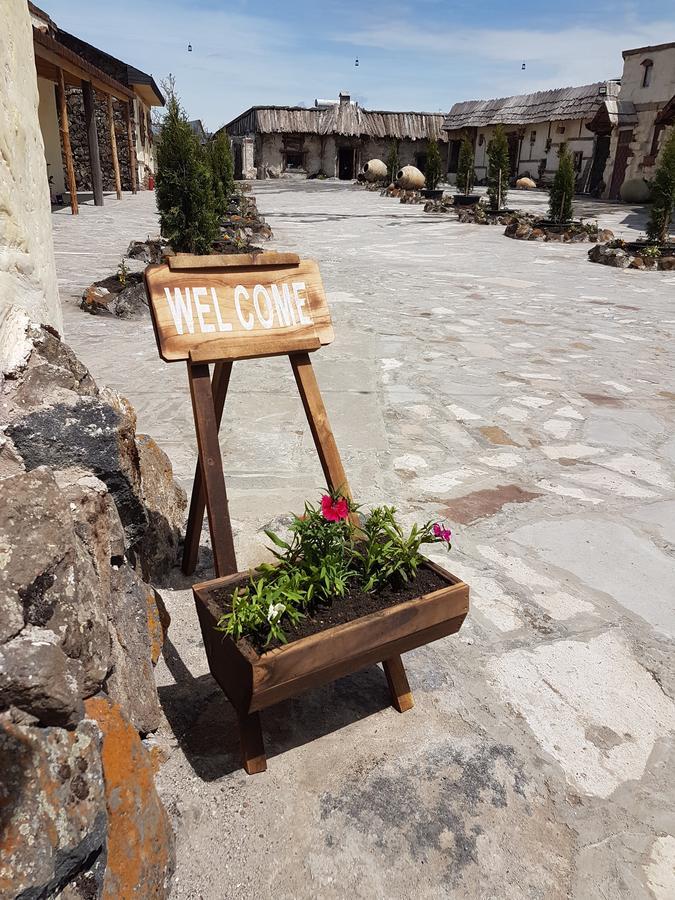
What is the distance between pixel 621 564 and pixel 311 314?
1.80 metres

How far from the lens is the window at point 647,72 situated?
24.6m

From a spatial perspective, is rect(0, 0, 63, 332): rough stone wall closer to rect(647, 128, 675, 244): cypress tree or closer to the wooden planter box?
the wooden planter box

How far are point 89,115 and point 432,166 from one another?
13442 millimetres

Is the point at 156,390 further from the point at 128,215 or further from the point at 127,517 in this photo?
the point at 128,215

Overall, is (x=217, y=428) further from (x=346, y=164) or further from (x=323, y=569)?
(x=346, y=164)

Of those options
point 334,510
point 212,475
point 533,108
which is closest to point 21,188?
point 212,475

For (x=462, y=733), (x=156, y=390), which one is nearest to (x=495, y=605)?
(x=462, y=733)

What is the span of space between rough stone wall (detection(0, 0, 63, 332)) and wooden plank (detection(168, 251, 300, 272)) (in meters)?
0.58

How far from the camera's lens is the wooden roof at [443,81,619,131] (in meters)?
28.4

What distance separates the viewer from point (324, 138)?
116ft

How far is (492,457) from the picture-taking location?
153 inches

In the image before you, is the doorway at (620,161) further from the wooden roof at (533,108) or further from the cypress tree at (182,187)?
the cypress tree at (182,187)

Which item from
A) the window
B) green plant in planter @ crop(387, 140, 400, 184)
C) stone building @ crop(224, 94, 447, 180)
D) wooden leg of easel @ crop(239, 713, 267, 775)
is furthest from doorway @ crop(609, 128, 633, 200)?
wooden leg of easel @ crop(239, 713, 267, 775)

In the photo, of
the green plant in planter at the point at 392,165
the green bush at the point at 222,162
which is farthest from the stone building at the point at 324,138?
the green bush at the point at 222,162
